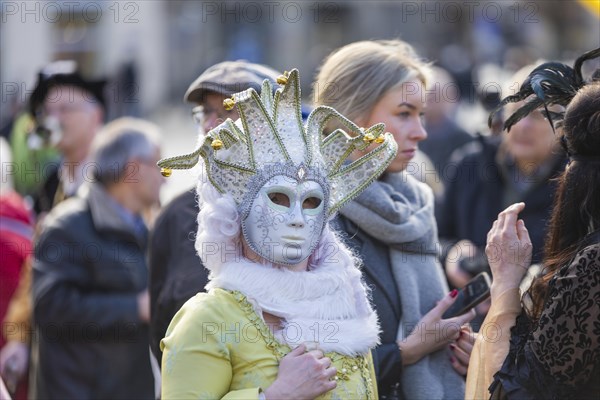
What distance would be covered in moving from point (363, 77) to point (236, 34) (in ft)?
127

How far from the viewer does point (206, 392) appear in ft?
10.8

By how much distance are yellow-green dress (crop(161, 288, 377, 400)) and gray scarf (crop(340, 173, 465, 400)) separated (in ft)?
1.99

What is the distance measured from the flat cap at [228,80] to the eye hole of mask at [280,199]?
3.13 ft

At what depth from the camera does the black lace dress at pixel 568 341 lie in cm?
321

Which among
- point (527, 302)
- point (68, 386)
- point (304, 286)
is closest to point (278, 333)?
point (304, 286)

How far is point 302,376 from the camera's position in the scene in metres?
3.39

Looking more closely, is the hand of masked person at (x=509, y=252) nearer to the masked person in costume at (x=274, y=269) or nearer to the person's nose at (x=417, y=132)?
the masked person in costume at (x=274, y=269)

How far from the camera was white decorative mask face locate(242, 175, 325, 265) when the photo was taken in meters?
3.54

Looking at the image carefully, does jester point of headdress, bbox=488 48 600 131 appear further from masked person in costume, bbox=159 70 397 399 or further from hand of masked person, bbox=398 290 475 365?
hand of masked person, bbox=398 290 475 365

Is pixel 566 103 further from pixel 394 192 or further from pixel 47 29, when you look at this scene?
pixel 47 29

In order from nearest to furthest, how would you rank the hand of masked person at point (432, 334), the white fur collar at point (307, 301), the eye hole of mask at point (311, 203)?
1. the white fur collar at point (307, 301)
2. the eye hole of mask at point (311, 203)
3. the hand of masked person at point (432, 334)

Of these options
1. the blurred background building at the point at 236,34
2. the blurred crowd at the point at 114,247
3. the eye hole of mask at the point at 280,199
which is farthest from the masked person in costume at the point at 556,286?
the blurred background building at the point at 236,34

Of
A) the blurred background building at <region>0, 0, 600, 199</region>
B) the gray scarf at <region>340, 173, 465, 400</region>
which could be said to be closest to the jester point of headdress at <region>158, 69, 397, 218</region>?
the gray scarf at <region>340, 173, 465, 400</region>

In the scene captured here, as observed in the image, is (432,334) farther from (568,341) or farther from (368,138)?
(568,341)
